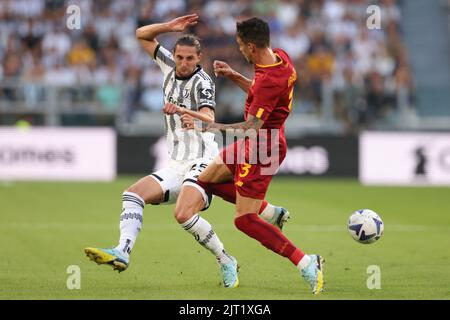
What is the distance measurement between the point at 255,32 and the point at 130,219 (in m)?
2.07

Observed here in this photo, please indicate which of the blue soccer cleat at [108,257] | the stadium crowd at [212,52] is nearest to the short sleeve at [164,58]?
the blue soccer cleat at [108,257]

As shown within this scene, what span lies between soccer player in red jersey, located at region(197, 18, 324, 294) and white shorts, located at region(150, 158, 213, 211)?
500 millimetres

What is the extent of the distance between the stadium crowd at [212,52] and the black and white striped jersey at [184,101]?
1221 centimetres

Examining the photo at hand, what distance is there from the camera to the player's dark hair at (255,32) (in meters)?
7.93

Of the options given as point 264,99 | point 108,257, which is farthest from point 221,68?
point 108,257

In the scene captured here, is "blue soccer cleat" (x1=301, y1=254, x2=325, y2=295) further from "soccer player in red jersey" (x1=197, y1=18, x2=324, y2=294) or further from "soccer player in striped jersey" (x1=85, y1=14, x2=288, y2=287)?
"soccer player in striped jersey" (x1=85, y1=14, x2=288, y2=287)

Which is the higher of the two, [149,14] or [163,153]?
[149,14]

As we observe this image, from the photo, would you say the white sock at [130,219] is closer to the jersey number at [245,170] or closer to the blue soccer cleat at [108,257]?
the blue soccer cleat at [108,257]

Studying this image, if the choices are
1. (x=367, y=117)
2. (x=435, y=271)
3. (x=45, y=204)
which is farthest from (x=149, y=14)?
(x=435, y=271)

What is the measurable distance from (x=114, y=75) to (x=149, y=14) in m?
1.93

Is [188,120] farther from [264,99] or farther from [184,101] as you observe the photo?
[184,101]

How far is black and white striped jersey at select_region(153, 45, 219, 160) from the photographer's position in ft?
29.1

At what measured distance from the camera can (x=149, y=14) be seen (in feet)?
78.2
